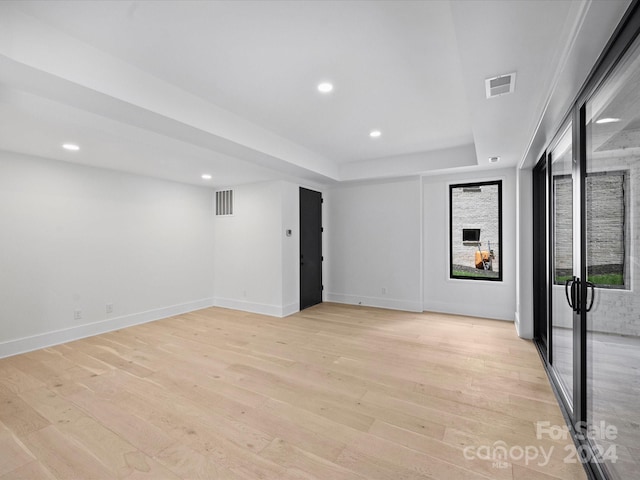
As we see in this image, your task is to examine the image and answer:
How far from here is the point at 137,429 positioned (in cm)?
220

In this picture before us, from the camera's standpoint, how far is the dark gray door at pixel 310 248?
5.94 metres

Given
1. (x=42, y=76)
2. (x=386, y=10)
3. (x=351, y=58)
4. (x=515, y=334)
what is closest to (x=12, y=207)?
(x=42, y=76)

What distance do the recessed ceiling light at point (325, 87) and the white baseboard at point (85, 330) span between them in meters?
4.55

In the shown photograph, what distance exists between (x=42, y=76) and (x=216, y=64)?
1.10 metres

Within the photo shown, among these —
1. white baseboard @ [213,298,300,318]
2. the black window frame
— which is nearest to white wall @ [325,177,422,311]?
the black window frame

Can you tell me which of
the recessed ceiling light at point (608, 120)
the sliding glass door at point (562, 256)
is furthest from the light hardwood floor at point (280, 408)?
the recessed ceiling light at point (608, 120)

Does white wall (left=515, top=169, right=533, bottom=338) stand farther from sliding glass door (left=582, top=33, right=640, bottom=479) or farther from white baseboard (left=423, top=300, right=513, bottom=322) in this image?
sliding glass door (left=582, top=33, right=640, bottom=479)

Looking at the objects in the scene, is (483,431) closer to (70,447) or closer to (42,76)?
(70,447)

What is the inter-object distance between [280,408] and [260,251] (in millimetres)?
3485

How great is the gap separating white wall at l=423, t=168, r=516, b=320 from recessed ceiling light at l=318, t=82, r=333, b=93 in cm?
339

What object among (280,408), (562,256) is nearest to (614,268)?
(562,256)

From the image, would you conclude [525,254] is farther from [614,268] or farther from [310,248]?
[310,248]

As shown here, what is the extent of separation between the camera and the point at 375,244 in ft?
19.5

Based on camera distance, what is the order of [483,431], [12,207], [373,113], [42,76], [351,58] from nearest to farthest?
[42,76] < [483,431] < [351,58] < [373,113] < [12,207]
